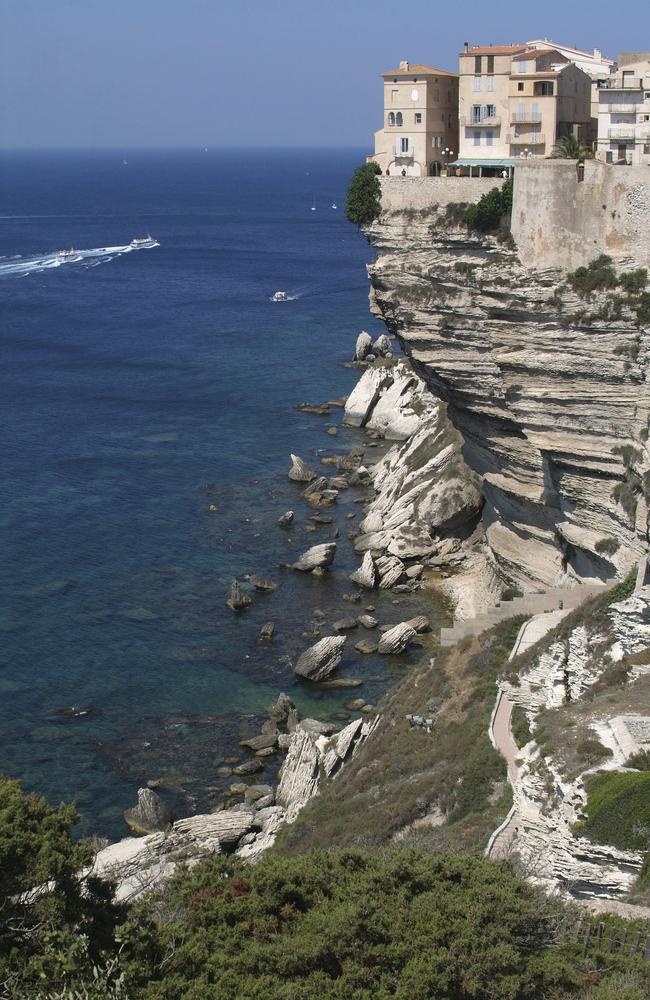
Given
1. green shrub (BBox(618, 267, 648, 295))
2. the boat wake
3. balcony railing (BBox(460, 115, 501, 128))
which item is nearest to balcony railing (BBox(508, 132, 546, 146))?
balcony railing (BBox(460, 115, 501, 128))

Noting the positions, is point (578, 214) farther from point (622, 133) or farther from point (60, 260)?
point (60, 260)

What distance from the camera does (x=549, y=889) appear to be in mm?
19609

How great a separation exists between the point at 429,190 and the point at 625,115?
752cm

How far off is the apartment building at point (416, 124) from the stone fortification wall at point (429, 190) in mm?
984

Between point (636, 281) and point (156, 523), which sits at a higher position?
point (636, 281)

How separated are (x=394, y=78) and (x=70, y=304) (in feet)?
223

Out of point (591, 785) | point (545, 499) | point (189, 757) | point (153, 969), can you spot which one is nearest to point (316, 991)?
point (153, 969)

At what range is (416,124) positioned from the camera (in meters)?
45.6

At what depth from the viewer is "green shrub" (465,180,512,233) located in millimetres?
39688

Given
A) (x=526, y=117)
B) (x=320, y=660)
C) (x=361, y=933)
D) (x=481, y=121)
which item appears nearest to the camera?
(x=361, y=933)

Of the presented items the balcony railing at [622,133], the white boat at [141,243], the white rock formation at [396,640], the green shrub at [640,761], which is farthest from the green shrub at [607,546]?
the white boat at [141,243]

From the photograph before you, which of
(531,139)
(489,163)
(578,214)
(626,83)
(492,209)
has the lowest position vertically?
(578,214)

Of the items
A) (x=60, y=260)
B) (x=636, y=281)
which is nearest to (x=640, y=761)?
(x=636, y=281)

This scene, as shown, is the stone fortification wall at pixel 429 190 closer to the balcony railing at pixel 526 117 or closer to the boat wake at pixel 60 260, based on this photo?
the balcony railing at pixel 526 117
